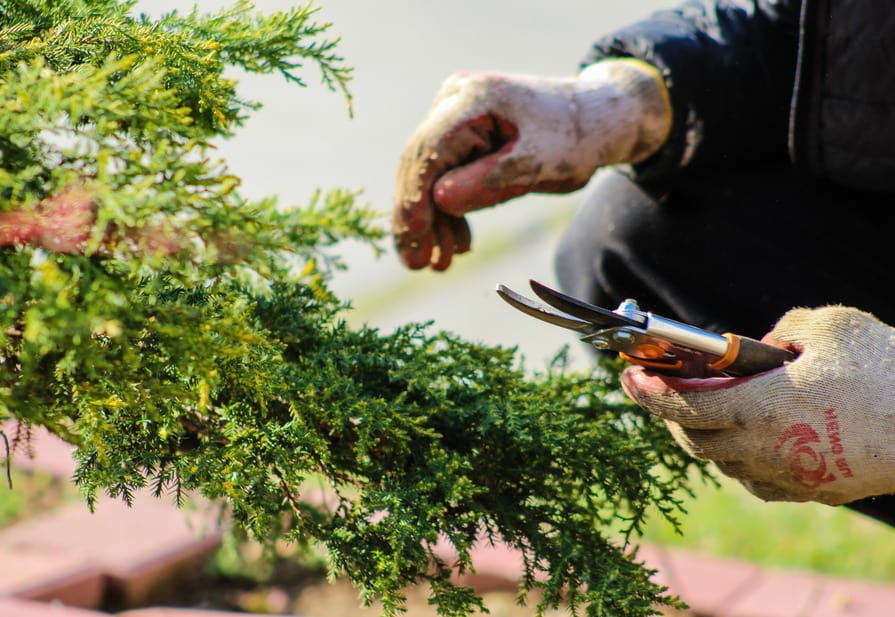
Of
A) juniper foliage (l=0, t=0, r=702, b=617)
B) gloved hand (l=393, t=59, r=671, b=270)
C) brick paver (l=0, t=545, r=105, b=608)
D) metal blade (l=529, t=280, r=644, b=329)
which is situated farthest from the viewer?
brick paver (l=0, t=545, r=105, b=608)

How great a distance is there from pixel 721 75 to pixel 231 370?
47.1 inches

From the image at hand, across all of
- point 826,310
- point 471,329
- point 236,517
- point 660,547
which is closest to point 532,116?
point 826,310

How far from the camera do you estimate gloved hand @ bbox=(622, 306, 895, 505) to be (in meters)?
1.11

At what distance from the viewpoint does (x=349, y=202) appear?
1.68 meters

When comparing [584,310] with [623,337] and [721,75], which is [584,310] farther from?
[721,75]

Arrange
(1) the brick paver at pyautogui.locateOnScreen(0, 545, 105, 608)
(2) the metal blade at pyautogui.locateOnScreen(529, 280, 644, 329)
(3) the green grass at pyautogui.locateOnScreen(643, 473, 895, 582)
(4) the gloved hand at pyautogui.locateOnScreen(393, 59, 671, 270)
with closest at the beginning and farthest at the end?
(2) the metal blade at pyautogui.locateOnScreen(529, 280, 644, 329), (4) the gloved hand at pyautogui.locateOnScreen(393, 59, 671, 270), (1) the brick paver at pyautogui.locateOnScreen(0, 545, 105, 608), (3) the green grass at pyautogui.locateOnScreen(643, 473, 895, 582)

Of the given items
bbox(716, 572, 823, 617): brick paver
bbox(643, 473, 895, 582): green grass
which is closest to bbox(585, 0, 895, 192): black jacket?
bbox(716, 572, 823, 617): brick paver

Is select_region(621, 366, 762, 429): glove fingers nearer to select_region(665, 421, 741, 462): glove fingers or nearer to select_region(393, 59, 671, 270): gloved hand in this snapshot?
select_region(665, 421, 741, 462): glove fingers

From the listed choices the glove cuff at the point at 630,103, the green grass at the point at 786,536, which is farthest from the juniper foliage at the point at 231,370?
the green grass at the point at 786,536

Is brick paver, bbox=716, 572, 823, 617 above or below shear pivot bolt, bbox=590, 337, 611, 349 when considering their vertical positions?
below

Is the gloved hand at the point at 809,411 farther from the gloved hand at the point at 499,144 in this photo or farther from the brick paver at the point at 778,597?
the brick paver at the point at 778,597

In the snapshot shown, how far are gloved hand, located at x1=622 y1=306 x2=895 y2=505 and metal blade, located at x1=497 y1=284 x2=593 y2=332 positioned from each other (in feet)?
0.44

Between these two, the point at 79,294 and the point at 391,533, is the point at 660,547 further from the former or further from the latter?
the point at 79,294

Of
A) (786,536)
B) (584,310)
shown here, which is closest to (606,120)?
(584,310)
